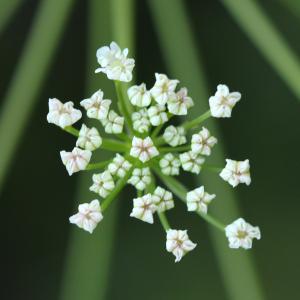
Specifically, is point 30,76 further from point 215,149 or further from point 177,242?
point 177,242

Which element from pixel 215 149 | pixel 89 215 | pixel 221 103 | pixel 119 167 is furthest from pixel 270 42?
pixel 89 215

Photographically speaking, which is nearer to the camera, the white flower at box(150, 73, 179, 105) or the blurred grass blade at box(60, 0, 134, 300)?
the white flower at box(150, 73, 179, 105)

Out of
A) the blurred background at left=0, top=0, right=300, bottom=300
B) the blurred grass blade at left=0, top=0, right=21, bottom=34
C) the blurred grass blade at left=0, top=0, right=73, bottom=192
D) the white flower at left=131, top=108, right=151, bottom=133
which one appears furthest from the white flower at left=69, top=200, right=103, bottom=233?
the blurred background at left=0, top=0, right=300, bottom=300

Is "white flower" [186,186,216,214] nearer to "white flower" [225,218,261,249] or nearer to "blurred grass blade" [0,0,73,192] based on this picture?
"white flower" [225,218,261,249]

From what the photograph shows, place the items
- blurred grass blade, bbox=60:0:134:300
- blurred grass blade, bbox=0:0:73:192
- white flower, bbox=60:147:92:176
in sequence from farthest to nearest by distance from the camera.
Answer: blurred grass blade, bbox=60:0:134:300 < blurred grass blade, bbox=0:0:73:192 < white flower, bbox=60:147:92:176

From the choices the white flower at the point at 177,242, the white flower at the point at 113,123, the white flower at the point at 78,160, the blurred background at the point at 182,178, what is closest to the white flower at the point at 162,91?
the white flower at the point at 113,123

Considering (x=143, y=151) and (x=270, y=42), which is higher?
(x=270, y=42)

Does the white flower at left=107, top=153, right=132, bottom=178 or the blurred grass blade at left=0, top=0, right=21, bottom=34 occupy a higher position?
the blurred grass blade at left=0, top=0, right=21, bottom=34
